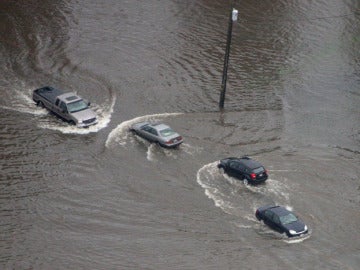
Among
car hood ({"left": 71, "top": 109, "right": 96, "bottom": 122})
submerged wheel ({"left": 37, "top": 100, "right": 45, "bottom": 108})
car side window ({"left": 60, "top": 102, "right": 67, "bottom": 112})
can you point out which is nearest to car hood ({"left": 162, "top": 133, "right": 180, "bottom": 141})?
car hood ({"left": 71, "top": 109, "right": 96, "bottom": 122})

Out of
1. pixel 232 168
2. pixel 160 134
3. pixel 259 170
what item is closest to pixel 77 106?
pixel 160 134

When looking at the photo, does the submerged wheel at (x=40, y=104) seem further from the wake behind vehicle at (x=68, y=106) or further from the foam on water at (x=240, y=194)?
the foam on water at (x=240, y=194)

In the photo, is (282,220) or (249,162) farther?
(249,162)

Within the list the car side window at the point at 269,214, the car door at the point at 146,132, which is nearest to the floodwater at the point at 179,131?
the car door at the point at 146,132

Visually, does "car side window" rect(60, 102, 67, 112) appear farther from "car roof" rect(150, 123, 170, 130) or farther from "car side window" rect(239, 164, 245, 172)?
"car side window" rect(239, 164, 245, 172)

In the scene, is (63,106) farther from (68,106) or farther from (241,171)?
(241,171)

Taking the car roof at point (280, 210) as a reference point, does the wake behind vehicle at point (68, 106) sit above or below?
above
